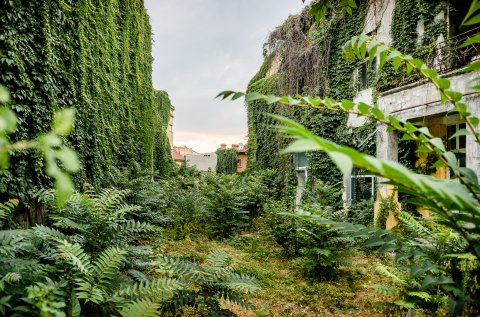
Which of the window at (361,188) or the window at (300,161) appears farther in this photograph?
the window at (300,161)

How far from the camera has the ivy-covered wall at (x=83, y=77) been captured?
4.29 metres

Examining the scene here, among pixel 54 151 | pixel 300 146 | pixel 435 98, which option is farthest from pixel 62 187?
pixel 435 98

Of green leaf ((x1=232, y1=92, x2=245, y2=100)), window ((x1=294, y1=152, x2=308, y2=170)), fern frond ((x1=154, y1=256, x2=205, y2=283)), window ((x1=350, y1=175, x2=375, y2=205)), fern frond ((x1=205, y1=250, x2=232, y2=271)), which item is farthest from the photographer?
window ((x1=294, y1=152, x2=308, y2=170))

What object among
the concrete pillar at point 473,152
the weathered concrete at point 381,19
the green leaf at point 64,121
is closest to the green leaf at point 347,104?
the green leaf at point 64,121

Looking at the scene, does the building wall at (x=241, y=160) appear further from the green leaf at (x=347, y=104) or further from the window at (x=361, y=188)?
the green leaf at (x=347, y=104)

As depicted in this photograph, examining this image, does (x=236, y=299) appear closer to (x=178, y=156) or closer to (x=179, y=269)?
(x=179, y=269)

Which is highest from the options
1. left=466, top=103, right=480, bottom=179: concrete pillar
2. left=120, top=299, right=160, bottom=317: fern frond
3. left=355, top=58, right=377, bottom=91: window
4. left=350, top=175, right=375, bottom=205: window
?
left=355, top=58, right=377, bottom=91: window

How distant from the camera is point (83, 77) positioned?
20.3ft

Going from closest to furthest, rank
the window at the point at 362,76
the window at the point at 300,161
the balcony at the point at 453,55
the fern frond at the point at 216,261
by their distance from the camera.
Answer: the fern frond at the point at 216,261 → the balcony at the point at 453,55 → the window at the point at 362,76 → the window at the point at 300,161

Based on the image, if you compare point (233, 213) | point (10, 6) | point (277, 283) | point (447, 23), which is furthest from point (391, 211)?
point (10, 6)

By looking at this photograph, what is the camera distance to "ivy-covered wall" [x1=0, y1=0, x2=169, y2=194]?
4.29 metres

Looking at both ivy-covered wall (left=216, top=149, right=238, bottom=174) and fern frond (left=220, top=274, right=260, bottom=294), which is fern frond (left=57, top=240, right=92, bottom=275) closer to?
fern frond (left=220, top=274, right=260, bottom=294)

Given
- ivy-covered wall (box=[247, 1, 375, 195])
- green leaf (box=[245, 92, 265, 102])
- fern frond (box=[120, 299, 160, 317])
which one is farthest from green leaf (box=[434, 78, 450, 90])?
ivy-covered wall (box=[247, 1, 375, 195])

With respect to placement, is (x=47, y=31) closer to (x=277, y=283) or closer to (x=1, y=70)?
(x=1, y=70)
